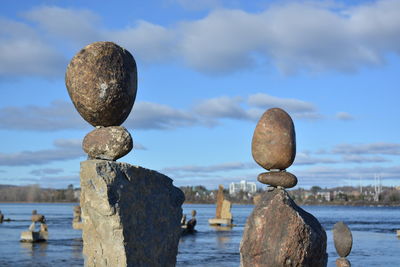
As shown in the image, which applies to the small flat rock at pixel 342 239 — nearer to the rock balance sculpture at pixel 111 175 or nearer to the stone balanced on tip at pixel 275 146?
the stone balanced on tip at pixel 275 146

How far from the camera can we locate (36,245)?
3597 centimetres

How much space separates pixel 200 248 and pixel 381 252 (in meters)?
10.2

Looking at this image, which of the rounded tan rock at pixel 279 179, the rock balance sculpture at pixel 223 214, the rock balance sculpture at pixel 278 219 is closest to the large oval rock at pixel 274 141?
the rock balance sculpture at pixel 278 219

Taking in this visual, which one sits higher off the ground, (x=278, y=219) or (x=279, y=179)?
(x=279, y=179)

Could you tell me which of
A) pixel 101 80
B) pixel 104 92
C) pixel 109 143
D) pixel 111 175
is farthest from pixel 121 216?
pixel 101 80

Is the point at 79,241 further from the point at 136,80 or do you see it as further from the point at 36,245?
the point at 136,80

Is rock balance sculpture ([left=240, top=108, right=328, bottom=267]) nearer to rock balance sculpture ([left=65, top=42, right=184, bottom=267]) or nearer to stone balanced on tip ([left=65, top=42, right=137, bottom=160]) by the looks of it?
rock balance sculpture ([left=65, top=42, right=184, bottom=267])

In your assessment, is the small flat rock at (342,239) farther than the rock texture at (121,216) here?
Yes

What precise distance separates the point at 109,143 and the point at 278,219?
3172 millimetres

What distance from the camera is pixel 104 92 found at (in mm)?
8133

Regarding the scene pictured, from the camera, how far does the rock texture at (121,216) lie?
789 centimetres

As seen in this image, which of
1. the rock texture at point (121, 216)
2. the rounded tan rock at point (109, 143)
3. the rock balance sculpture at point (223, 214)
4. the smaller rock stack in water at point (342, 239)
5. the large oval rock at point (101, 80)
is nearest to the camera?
the rock texture at point (121, 216)

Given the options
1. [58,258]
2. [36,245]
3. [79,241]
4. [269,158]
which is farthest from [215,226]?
[269,158]

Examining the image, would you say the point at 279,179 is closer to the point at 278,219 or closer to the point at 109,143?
the point at 278,219
